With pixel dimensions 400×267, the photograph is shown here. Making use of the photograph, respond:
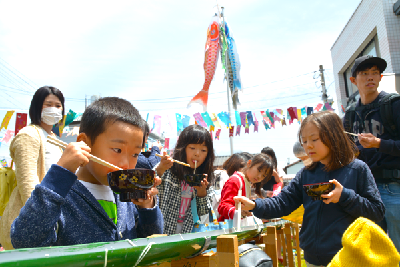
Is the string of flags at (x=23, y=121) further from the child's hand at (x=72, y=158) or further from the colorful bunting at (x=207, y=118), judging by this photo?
the child's hand at (x=72, y=158)

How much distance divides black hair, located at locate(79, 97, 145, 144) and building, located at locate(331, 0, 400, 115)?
4463mm

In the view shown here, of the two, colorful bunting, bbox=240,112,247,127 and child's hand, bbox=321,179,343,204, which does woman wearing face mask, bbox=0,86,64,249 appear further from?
colorful bunting, bbox=240,112,247,127

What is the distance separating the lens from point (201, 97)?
8680mm

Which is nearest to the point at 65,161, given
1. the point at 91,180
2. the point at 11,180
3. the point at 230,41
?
the point at 91,180

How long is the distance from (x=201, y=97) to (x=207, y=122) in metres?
0.86

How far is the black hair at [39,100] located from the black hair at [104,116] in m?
1.23

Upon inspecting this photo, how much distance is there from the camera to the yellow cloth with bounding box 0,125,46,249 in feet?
6.19

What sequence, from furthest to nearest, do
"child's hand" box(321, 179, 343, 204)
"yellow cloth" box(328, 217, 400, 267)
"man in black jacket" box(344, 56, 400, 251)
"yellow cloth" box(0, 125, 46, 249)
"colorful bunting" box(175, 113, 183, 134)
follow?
"colorful bunting" box(175, 113, 183, 134), "man in black jacket" box(344, 56, 400, 251), "yellow cloth" box(0, 125, 46, 249), "child's hand" box(321, 179, 343, 204), "yellow cloth" box(328, 217, 400, 267)

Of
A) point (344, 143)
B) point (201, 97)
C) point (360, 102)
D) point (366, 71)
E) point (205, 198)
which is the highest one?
point (201, 97)

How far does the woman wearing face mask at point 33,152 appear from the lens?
194cm

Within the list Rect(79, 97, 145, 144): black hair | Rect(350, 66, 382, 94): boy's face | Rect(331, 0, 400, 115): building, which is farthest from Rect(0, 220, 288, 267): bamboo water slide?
Rect(331, 0, 400, 115): building

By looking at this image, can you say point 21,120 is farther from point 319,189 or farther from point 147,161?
point 319,189

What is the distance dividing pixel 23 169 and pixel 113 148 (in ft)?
3.50

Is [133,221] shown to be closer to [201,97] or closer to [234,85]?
[201,97]
